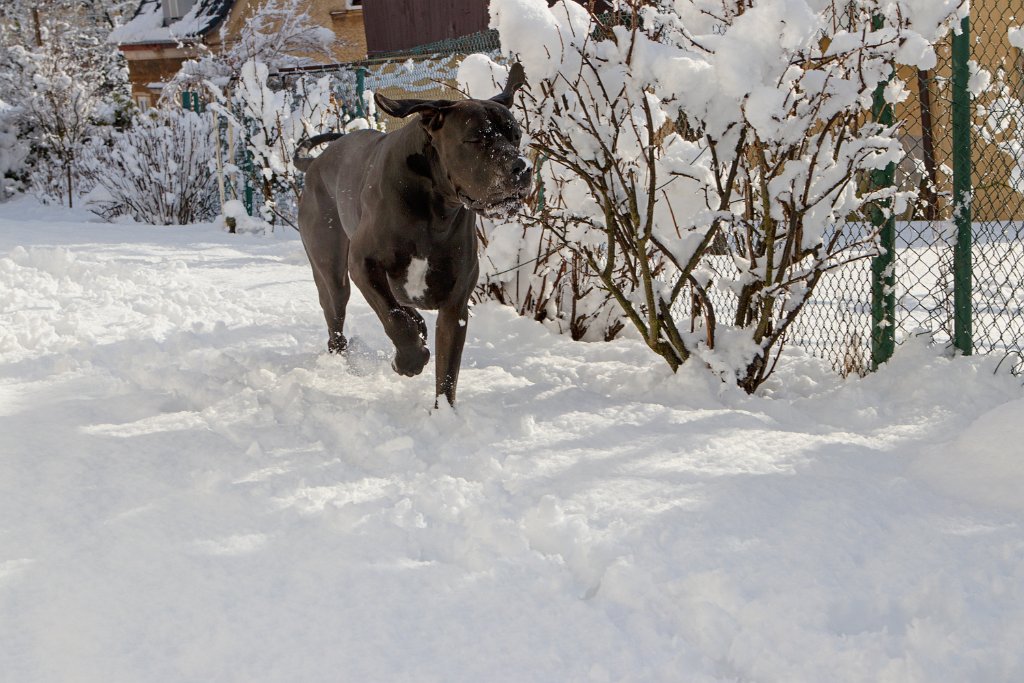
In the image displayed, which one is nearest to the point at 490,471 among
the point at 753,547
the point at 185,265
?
the point at 753,547

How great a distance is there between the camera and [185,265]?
7.33m

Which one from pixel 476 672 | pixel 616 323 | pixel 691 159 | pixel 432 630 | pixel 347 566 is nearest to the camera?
pixel 476 672

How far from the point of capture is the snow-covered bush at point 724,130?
3266 mm

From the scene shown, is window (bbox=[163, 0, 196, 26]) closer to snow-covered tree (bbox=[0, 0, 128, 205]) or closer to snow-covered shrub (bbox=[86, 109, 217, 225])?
snow-covered tree (bbox=[0, 0, 128, 205])

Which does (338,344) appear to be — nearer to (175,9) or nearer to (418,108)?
(418,108)

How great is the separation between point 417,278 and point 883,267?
2.10m

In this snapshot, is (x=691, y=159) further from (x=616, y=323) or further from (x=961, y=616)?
(x=961, y=616)

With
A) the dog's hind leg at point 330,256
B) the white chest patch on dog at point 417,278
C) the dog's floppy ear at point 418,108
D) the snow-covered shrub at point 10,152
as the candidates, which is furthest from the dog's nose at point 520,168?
the snow-covered shrub at point 10,152

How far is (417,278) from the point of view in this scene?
3488 millimetres

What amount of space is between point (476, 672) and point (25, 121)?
18.2 metres

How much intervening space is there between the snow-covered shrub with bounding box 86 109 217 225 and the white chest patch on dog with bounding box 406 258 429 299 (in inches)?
392

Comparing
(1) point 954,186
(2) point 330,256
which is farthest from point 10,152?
(1) point 954,186

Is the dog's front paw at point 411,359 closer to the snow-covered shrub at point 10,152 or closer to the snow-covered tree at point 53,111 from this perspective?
the snow-covered tree at point 53,111

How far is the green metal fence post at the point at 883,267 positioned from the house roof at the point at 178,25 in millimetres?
21565
